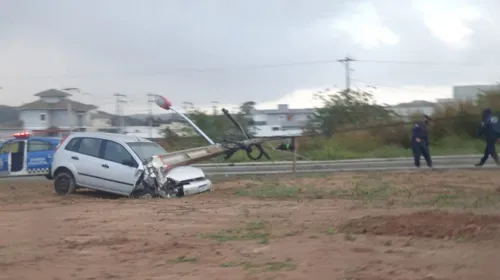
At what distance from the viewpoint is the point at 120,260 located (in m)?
7.93

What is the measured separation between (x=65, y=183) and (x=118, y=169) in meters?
1.78

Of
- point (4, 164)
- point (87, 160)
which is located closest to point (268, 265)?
point (87, 160)

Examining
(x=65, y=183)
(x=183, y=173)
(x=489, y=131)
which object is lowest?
(x=65, y=183)

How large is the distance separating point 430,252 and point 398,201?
502 cm

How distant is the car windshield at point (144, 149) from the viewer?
15.4 metres

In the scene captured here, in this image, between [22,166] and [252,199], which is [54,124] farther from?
[252,199]

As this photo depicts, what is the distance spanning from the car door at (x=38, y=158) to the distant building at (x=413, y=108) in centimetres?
2046

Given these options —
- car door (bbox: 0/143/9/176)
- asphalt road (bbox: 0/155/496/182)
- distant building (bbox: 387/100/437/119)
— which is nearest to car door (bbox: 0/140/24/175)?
car door (bbox: 0/143/9/176)

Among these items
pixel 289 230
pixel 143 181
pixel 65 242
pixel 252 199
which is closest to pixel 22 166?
pixel 143 181

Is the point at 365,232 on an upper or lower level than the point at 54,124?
lower

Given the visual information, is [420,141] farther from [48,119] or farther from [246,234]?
[48,119]

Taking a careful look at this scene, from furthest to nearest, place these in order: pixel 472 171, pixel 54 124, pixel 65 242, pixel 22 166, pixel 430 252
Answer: pixel 54 124 < pixel 22 166 < pixel 472 171 < pixel 65 242 < pixel 430 252

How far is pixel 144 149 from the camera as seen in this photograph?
15914 millimetres

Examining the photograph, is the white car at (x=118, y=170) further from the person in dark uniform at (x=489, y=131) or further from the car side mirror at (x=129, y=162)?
the person in dark uniform at (x=489, y=131)
